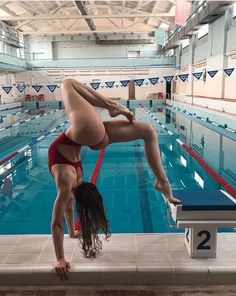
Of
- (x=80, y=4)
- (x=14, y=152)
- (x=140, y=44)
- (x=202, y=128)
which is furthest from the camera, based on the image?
(x=140, y=44)

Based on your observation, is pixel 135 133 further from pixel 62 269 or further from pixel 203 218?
pixel 62 269

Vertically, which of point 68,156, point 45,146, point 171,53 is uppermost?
point 171,53

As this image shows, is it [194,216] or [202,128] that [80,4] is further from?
[194,216]

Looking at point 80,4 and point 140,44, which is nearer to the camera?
point 80,4

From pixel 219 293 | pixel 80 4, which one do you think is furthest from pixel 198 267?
pixel 80 4

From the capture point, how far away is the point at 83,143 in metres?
2.27

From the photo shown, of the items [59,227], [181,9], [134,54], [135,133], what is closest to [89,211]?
[59,227]

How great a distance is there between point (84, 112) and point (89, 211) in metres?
0.71

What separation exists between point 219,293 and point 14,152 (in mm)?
6371

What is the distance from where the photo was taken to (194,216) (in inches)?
94.3

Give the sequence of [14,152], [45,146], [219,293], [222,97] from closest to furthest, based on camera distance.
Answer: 1. [219,293]
2. [14,152]
3. [45,146]
4. [222,97]

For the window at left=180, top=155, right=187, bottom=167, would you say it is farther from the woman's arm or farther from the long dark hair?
the woman's arm

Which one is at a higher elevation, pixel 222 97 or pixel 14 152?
pixel 222 97

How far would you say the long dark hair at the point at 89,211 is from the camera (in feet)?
7.60
